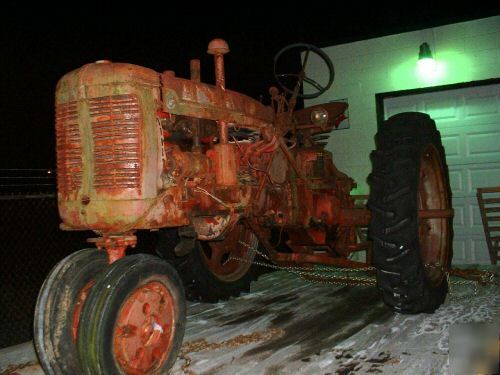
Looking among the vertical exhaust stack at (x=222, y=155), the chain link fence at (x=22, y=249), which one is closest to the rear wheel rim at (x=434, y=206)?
the vertical exhaust stack at (x=222, y=155)

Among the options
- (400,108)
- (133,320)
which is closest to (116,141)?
(133,320)

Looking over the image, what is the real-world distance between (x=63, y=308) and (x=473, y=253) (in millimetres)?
6160

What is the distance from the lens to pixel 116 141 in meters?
2.70

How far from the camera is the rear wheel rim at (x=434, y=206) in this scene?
4.39 metres

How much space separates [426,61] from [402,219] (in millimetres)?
4422

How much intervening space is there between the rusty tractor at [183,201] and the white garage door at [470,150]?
9.52 feet

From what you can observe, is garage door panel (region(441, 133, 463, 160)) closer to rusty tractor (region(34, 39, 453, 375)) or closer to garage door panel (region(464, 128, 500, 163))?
garage door panel (region(464, 128, 500, 163))

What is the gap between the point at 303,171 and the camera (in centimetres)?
458

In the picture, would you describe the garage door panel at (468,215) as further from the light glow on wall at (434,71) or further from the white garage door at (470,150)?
the light glow on wall at (434,71)

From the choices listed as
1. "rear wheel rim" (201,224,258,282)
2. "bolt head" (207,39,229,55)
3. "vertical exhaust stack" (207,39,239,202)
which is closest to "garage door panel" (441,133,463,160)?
"rear wheel rim" (201,224,258,282)

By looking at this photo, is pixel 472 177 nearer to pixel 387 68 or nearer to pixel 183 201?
pixel 387 68

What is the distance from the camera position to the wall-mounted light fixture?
709 cm

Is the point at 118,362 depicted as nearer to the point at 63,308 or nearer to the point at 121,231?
the point at 63,308

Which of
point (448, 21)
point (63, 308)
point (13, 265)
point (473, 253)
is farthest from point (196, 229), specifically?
point (448, 21)
